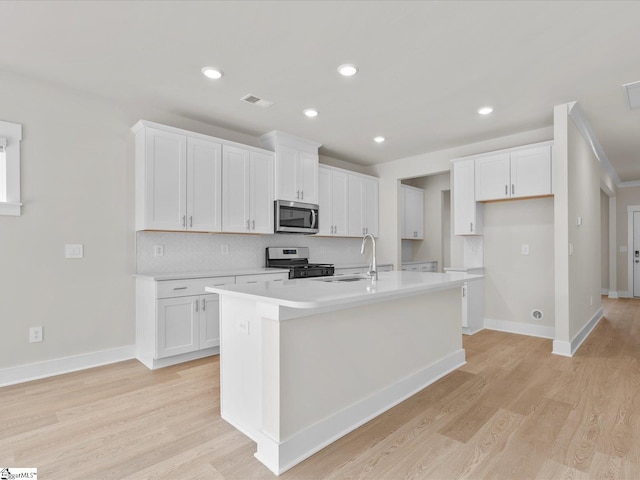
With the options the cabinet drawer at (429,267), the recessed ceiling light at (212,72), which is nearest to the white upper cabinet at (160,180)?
the recessed ceiling light at (212,72)

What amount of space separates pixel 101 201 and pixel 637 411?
Answer: 4.63m

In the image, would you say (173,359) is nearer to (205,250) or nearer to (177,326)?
(177,326)

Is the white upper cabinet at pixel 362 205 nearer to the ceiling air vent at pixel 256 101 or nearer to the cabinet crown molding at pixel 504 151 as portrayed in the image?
the cabinet crown molding at pixel 504 151

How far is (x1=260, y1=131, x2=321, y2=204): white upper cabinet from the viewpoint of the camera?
4.48 m

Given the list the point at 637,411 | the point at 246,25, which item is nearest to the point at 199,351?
the point at 246,25

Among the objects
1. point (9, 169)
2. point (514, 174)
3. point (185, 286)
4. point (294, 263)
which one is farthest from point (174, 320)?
point (514, 174)

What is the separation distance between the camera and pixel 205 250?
4121mm

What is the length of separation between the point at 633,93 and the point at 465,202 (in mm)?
1970

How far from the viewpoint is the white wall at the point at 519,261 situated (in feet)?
14.5

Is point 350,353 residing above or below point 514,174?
below

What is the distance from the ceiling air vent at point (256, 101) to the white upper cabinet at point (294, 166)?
81 cm

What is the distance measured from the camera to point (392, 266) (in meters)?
5.95

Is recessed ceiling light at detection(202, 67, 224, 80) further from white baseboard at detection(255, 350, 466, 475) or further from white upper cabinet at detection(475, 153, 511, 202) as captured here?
white upper cabinet at detection(475, 153, 511, 202)

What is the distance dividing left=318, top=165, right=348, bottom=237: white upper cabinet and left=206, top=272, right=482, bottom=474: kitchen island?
265cm
